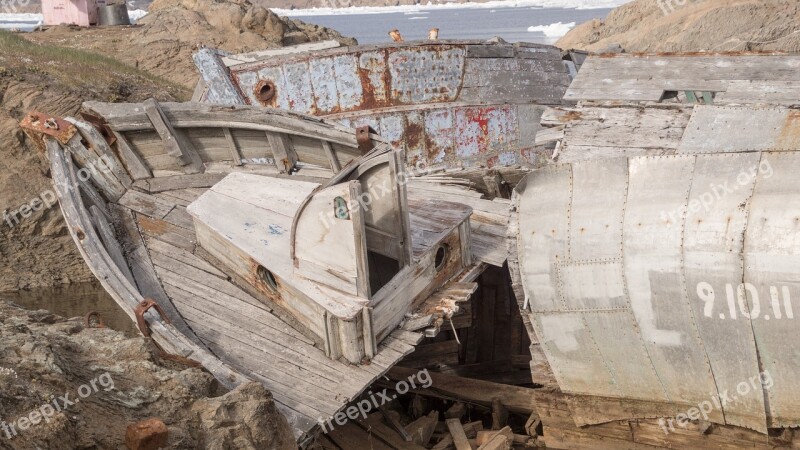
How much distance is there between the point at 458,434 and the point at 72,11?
102ft

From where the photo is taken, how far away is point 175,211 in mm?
9945

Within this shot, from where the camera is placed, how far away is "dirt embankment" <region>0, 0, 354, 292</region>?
1484 centimetres

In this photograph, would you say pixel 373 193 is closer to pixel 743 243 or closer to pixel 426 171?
pixel 743 243

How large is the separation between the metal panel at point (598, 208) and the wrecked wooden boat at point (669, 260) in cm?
1

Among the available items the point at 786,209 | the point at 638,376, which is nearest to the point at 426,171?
the point at 638,376

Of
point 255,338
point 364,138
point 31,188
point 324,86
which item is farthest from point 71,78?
point 255,338

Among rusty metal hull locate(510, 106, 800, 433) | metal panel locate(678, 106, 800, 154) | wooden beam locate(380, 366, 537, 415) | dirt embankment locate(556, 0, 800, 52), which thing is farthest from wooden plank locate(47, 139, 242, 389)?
dirt embankment locate(556, 0, 800, 52)

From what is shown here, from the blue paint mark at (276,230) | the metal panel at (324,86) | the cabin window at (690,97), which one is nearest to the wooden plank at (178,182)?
the blue paint mark at (276,230)

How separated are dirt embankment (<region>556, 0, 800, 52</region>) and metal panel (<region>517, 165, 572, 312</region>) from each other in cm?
1849

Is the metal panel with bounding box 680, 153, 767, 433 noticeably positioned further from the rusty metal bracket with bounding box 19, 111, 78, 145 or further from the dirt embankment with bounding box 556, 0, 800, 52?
the dirt embankment with bounding box 556, 0, 800, 52

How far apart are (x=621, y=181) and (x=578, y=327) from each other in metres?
1.35

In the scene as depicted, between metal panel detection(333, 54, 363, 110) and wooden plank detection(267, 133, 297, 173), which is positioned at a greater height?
metal panel detection(333, 54, 363, 110)

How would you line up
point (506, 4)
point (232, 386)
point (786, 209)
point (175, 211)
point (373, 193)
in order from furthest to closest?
point (506, 4)
point (175, 211)
point (373, 193)
point (232, 386)
point (786, 209)

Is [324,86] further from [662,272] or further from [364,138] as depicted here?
[662,272]
